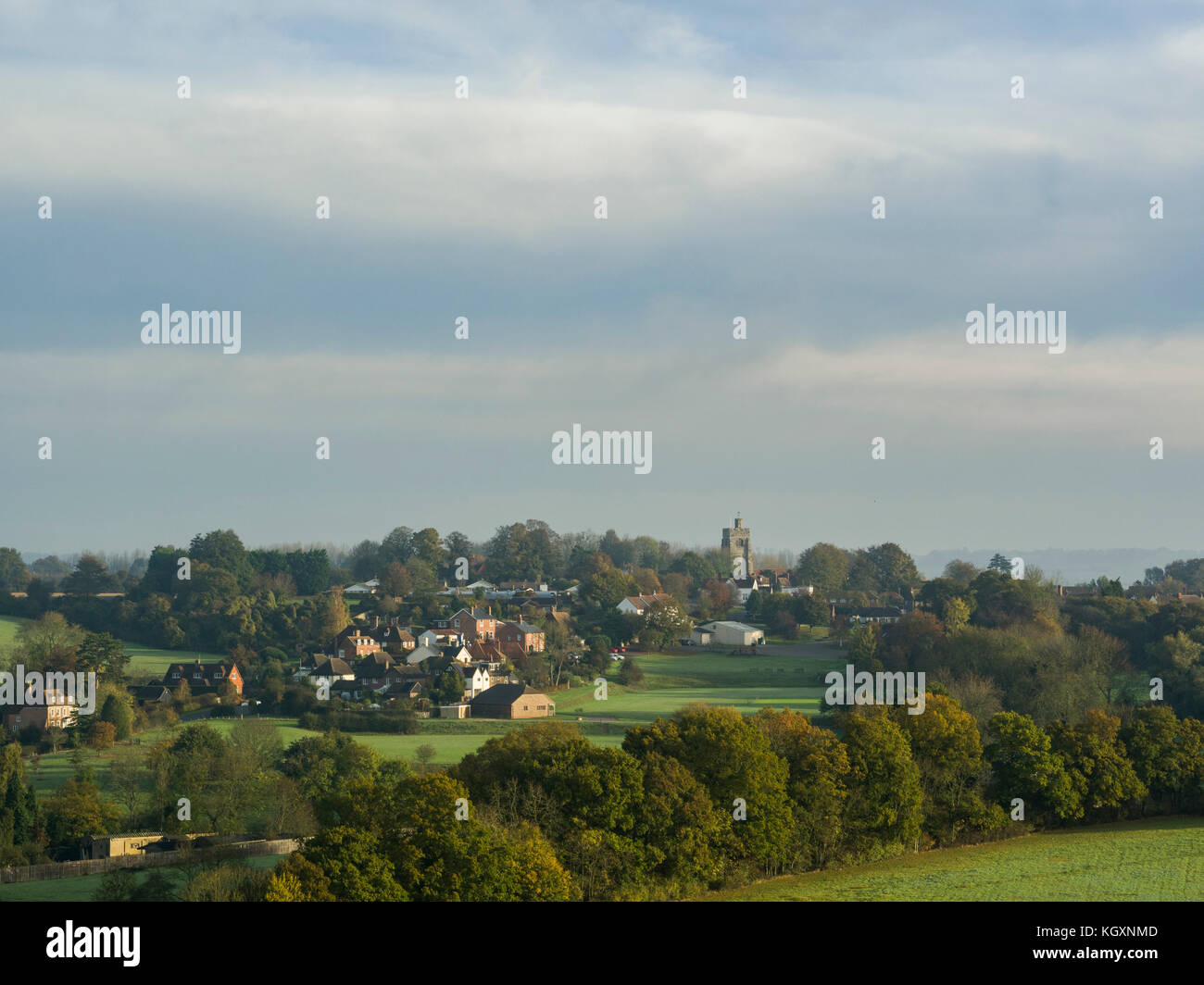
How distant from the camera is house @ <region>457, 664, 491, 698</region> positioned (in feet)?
238

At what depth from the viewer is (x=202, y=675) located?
252 feet

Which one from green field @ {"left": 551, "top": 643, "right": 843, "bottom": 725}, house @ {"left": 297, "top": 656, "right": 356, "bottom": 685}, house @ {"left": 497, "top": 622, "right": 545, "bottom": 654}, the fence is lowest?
the fence

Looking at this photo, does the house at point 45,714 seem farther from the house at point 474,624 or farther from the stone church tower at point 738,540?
the stone church tower at point 738,540

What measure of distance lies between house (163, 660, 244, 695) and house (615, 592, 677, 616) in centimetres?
3168

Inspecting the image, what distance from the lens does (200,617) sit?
95062 millimetres

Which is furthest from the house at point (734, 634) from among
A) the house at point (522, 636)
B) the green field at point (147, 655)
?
the green field at point (147, 655)

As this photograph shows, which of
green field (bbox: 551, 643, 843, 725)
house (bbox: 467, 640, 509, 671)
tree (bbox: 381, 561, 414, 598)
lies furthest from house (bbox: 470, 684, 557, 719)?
tree (bbox: 381, 561, 414, 598)

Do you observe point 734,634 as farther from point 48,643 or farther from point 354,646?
point 48,643

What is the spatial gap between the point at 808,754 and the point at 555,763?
831 cm

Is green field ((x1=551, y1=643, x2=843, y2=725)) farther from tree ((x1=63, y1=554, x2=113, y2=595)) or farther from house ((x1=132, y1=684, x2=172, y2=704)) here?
tree ((x1=63, y1=554, x2=113, y2=595))

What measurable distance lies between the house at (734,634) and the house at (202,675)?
39.3 metres

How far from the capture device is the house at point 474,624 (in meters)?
97.4
